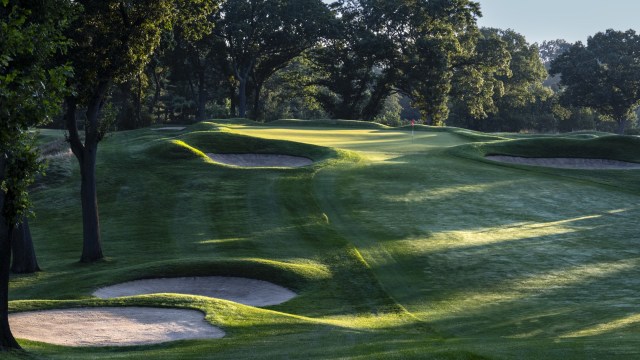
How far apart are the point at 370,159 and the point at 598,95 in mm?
78979

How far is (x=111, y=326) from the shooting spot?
61.6ft

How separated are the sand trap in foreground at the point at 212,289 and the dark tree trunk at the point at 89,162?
5006 mm

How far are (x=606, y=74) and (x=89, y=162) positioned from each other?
99124mm

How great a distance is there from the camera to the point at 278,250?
1120 inches

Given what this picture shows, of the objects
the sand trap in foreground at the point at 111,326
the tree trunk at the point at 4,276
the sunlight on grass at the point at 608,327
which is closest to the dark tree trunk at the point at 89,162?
the sand trap in foreground at the point at 111,326

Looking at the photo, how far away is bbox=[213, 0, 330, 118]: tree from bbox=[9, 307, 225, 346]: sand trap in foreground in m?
72.7

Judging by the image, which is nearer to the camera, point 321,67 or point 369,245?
point 369,245

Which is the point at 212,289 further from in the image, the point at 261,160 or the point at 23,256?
the point at 261,160

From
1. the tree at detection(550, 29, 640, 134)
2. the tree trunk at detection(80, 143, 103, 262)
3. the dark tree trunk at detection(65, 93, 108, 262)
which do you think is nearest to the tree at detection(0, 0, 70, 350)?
the dark tree trunk at detection(65, 93, 108, 262)

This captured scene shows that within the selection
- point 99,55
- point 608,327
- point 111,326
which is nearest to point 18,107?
point 111,326

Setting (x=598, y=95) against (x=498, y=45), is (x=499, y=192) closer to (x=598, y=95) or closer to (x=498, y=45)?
(x=498, y=45)

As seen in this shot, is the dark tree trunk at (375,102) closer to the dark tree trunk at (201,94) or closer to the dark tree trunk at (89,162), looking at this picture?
the dark tree trunk at (201,94)

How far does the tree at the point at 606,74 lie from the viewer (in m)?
113

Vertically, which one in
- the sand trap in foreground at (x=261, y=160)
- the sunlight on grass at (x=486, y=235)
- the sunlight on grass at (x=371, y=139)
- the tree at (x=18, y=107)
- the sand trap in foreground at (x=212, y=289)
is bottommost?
the sand trap in foreground at (x=212, y=289)
